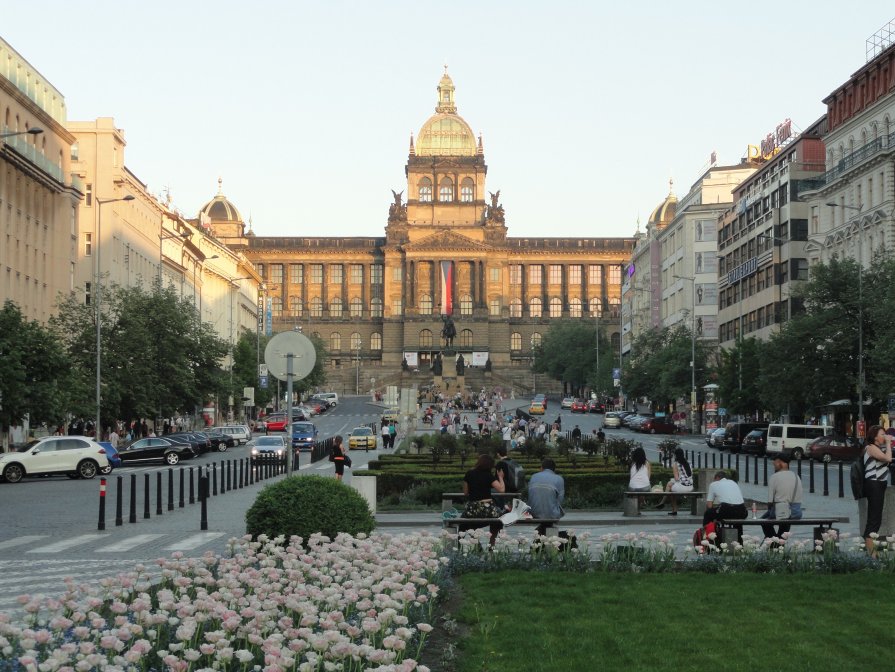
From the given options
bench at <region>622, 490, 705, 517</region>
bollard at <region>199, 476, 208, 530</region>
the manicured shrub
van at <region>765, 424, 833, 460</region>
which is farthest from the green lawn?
van at <region>765, 424, 833, 460</region>

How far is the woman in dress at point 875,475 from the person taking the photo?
20609mm

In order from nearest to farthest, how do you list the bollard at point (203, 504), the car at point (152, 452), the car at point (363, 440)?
the bollard at point (203, 504)
the car at point (152, 452)
the car at point (363, 440)

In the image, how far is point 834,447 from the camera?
211 ft

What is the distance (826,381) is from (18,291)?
123 ft

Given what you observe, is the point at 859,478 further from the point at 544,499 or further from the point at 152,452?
the point at 152,452

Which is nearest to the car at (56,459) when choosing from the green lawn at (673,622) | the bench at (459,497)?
the bench at (459,497)

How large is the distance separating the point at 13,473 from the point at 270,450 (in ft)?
46.0

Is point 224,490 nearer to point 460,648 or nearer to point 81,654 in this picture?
point 460,648

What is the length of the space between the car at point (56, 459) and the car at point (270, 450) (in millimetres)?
6039

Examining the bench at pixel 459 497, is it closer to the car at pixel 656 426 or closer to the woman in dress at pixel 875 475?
the woman in dress at pixel 875 475

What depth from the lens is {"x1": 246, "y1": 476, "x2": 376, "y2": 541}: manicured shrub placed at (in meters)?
19.5

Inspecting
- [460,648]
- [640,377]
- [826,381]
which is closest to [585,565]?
[460,648]

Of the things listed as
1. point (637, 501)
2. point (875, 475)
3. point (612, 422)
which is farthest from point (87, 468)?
point (612, 422)

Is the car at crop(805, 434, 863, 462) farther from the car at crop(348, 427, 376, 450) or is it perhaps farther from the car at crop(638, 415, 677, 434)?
the car at crop(638, 415, 677, 434)
